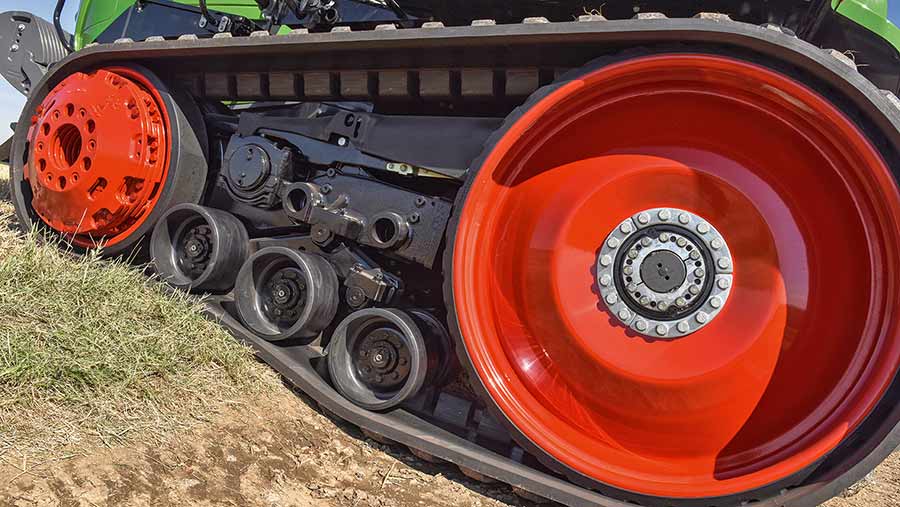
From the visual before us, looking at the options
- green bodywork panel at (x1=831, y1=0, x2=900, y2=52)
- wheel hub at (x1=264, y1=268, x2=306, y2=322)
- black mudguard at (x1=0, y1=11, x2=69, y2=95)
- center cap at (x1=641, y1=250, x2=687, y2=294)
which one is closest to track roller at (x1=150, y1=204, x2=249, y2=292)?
wheel hub at (x1=264, y1=268, x2=306, y2=322)

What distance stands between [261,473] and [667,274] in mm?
1419

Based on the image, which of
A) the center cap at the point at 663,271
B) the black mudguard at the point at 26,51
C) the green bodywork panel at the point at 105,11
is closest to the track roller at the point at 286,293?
the center cap at the point at 663,271

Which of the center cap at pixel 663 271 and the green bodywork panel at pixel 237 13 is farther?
the green bodywork panel at pixel 237 13

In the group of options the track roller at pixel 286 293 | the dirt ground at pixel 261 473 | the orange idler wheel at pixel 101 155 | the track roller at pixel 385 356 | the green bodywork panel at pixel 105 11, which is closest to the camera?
the dirt ground at pixel 261 473

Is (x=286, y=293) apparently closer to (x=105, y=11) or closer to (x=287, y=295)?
(x=287, y=295)

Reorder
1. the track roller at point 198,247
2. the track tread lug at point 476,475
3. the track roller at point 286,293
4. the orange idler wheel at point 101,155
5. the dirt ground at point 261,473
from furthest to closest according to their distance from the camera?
the orange idler wheel at point 101,155 < the track roller at point 198,247 < the track roller at point 286,293 < the track tread lug at point 476,475 < the dirt ground at point 261,473

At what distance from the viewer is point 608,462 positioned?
2225 mm

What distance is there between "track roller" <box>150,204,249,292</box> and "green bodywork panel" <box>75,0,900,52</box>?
1.40 metres

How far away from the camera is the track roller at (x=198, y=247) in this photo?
2.89m

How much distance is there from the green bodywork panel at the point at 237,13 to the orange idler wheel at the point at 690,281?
0.69 metres

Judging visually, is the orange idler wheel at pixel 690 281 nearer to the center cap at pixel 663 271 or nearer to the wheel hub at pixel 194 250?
the center cap at pixel 663 271

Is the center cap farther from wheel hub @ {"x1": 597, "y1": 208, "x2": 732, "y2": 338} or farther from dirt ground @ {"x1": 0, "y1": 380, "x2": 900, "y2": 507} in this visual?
dirt ground @ {"x1": 0, "y1": 380, "x2": 900, "y2": 507}

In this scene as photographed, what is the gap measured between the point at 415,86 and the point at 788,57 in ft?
4.37

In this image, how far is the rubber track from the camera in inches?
77.1
